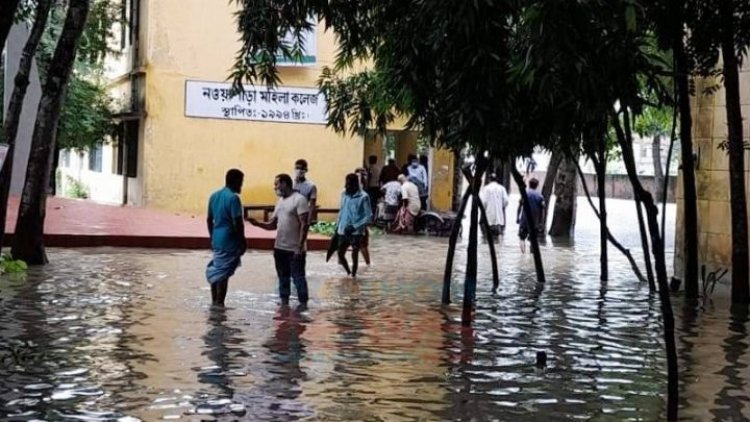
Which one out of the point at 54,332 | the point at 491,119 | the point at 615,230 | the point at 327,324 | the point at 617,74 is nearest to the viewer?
the point at 617,74

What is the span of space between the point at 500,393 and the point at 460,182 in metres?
23.4

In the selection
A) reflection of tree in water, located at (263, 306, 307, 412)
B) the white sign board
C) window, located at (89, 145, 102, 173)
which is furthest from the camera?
window, located at (89, 145, 102, 173)

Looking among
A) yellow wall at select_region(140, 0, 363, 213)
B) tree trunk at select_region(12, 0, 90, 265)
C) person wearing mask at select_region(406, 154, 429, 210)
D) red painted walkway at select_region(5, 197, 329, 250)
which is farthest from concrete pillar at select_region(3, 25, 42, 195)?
tree trunk at select_region(12, 0, 90, 265)

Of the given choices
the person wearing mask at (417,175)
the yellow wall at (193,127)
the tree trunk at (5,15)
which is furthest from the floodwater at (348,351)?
the yellow wall at (193,127)

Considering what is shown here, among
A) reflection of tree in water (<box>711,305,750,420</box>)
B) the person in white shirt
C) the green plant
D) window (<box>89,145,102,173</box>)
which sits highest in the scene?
window (<box>89,145,102,173</box>)

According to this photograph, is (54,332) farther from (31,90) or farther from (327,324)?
(31,90)

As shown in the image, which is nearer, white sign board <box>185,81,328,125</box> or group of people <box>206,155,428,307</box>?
group of people <box>206,155,428,307</box>

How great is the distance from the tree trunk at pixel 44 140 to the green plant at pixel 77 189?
22.7m

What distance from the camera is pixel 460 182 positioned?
103 ft

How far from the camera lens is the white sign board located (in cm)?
2797

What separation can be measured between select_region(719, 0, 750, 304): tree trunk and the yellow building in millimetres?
16012

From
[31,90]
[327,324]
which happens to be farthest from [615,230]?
[327,324]

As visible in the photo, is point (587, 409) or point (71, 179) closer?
point (587, 409)

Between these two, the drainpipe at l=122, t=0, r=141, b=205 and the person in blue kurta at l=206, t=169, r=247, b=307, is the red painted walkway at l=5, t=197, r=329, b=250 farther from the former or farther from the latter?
the person in blue kurta at l=206, t=169, r=247, b=307
